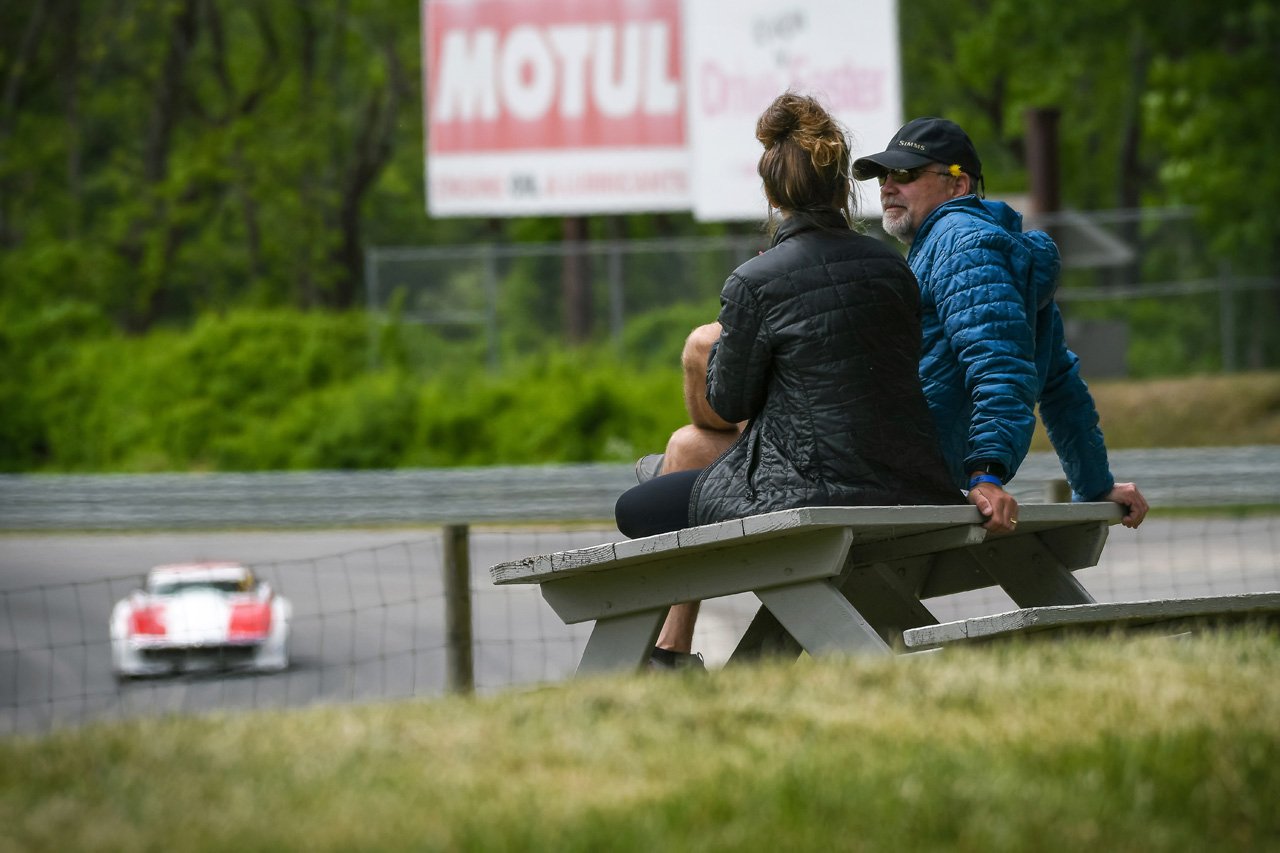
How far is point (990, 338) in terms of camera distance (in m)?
4.73

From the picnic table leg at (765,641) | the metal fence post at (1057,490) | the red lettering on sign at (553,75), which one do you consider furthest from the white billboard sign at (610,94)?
the picnic table leg at (765,641)

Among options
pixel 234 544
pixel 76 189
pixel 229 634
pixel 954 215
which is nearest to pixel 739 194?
pixel 234 544

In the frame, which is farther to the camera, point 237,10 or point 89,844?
point 237,10

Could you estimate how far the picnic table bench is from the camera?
14.3 ft

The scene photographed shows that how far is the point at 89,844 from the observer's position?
2.93 metres

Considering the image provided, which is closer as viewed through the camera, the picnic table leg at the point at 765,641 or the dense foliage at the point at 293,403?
the picnic table leg at the point at 765,641

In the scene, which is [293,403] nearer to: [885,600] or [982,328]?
[885,600]

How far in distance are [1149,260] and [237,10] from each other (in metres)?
26.9

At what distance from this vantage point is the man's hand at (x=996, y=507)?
452 cm

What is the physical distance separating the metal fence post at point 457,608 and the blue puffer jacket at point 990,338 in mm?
2998

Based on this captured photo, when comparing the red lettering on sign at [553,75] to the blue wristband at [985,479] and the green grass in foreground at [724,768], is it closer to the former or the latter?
the blue wristband at [985,479]

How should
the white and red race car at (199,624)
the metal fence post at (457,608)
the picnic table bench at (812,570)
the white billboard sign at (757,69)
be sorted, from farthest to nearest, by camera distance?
the white billboard sign at (757,69)
the white and red race car at (199,624)
the metal fence post at (457,608)
the picnic table bench at (812,570)

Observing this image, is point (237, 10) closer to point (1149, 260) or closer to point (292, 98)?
point (292, 98)

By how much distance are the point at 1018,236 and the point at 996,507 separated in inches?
33.7
